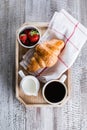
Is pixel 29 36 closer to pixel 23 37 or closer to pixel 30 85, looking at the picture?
pixel 23 37

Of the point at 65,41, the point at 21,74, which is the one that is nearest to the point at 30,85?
the point at 21,74

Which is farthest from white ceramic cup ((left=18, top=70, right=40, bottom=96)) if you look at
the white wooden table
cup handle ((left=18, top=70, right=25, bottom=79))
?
the white wooden table

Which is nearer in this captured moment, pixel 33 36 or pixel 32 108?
pixel 33 36

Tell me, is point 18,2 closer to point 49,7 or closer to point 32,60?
point 49,7

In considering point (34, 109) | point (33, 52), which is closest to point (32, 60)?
point (33, 52)

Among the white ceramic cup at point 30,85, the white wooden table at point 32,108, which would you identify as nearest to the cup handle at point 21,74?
the white ceramic cup at point 30,85

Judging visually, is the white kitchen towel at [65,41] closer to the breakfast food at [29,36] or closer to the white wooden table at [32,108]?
the breakfast food at [29,36]

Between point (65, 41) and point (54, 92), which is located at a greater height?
point (65, 41)
